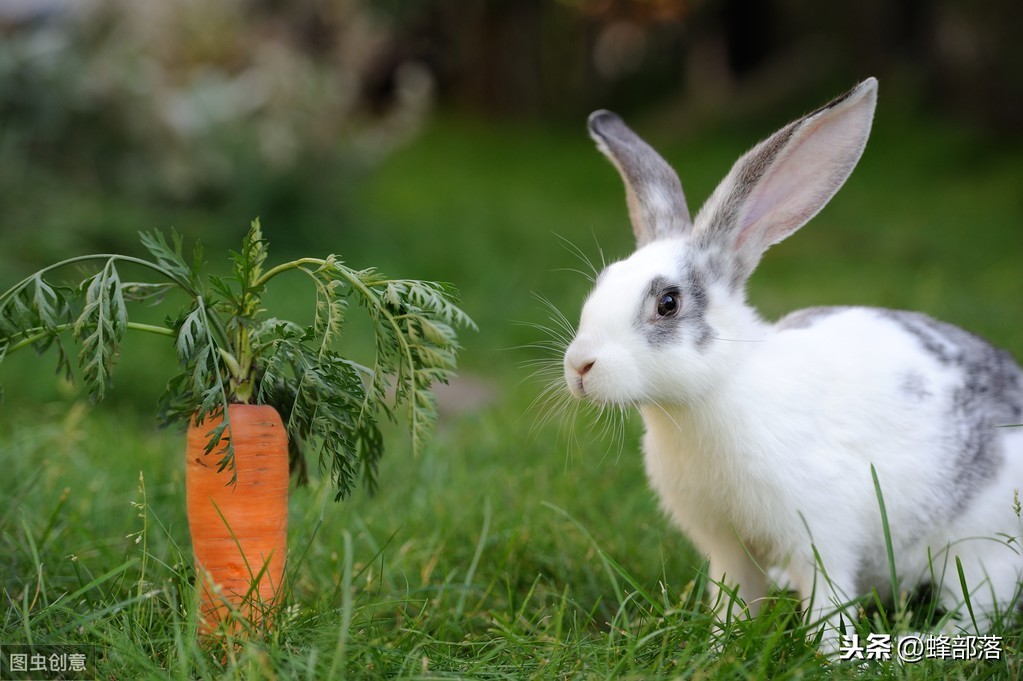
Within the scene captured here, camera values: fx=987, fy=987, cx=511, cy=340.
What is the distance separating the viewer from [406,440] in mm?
3902

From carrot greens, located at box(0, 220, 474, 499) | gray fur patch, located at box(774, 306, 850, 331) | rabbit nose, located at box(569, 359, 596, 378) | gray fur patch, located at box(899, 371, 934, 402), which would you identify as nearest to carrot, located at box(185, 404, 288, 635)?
carrot greens, located at box(0, 220, 474, 499)

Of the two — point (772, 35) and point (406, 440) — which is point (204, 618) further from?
point (772, 35)

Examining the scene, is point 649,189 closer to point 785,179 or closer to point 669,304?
point 785,179

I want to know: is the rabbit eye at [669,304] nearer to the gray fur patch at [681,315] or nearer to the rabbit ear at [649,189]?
the gray fur patch at [681,315]

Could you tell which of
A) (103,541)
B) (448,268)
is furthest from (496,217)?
(103,541)

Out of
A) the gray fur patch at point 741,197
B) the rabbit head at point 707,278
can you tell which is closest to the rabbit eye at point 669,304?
the rabbit head at point 707,278

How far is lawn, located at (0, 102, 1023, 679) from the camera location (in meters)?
1.99

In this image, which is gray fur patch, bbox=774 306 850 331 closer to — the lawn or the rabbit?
the rabbit

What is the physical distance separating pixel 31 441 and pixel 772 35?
15.4 meters

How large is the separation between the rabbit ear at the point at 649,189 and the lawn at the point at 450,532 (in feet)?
1.87

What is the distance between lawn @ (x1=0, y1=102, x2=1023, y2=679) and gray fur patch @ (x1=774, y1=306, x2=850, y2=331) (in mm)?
633

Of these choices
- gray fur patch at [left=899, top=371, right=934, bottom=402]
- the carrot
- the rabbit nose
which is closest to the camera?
the carrot

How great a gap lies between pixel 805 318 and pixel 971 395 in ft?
1.60

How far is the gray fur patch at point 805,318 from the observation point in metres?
2.82
